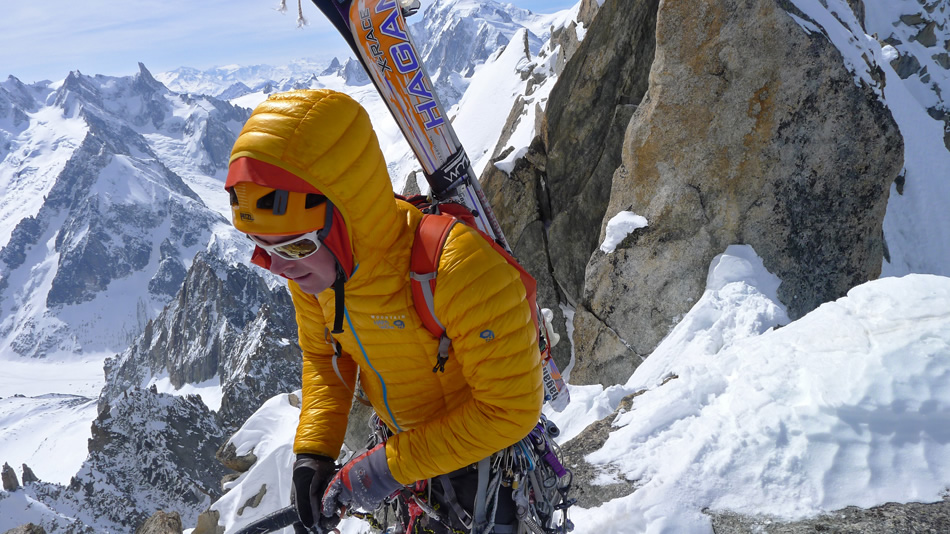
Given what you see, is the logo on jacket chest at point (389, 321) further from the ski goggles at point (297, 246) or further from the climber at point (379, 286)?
the ski goggles at point (297, 246)

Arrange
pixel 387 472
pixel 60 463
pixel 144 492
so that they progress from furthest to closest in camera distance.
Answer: pixel 60 463, pixel 144 492, pixel 387 472

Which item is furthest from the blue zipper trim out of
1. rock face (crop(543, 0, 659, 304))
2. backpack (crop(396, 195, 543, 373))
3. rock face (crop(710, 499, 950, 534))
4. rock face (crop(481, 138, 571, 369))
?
rock face (crop(481, 138, 571, 369))

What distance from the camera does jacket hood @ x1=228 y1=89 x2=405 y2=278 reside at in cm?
256

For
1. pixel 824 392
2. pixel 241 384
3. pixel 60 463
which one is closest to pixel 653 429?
pixel 824 392

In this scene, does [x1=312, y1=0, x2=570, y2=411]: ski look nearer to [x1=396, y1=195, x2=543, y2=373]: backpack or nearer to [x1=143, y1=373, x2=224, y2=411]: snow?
[x1=396, y1=195, x2=543, y2=373]: backpack

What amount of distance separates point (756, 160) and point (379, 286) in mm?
8666

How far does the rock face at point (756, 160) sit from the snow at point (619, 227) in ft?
0.74

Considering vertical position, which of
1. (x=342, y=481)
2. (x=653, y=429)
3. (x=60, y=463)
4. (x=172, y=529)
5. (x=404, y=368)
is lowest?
(x=60, y=463)

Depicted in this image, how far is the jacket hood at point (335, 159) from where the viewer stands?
2559 millimetres

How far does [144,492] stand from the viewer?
62.7 meters

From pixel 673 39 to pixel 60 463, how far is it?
185424 mm

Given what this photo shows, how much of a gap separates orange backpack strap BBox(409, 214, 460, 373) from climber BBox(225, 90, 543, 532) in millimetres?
47

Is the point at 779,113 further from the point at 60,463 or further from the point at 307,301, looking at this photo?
the point at 60,463

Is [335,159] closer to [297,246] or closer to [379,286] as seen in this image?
[297,246]
